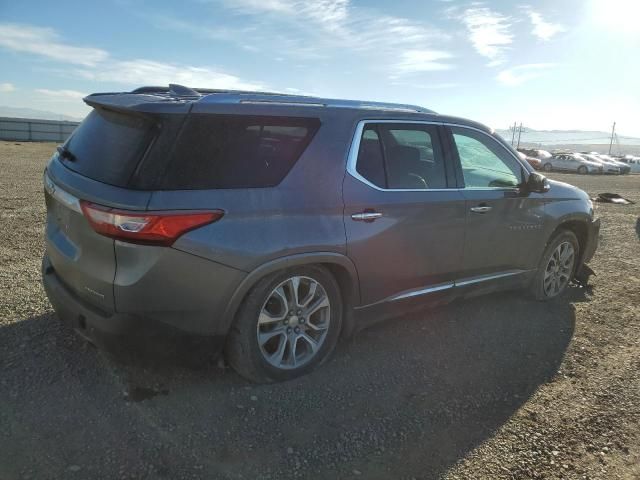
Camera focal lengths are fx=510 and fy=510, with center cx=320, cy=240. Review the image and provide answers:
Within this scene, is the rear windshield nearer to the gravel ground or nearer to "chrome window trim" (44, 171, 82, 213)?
"chrome window trim" (44, 171, 82, 213)

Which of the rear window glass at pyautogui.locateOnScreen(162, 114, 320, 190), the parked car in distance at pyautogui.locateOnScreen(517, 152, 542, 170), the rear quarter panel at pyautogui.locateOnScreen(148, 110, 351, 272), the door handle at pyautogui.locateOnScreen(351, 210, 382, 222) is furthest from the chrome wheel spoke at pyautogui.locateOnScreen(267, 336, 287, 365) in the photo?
the parked car in distance at pyautogui.locateOnScreen(517, 152, 542, 170)

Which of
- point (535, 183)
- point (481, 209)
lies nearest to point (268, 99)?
→ point (481, 209)

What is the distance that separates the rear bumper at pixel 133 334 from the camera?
9.01 feet

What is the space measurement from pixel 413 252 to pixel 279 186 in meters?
1.22

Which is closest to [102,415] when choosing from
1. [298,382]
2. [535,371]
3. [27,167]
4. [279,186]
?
[298,382]

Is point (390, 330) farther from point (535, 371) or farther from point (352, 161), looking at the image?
point (352, 161)

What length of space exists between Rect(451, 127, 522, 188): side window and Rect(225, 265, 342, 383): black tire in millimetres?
1545

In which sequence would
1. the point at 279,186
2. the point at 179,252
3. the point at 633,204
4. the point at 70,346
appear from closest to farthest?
1. the point at 179,252
2. the point at 279,186
3. the point at 70,346
4. the point at 633,204

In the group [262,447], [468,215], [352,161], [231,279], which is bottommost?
[262,447]

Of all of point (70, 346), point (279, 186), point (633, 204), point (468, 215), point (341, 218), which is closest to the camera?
point (279, 186)

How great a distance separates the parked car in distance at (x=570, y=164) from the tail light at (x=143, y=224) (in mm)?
40867

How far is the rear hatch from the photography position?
8.90ft

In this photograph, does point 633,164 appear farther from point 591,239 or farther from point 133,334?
point 133,334

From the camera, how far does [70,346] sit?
3559 mm
